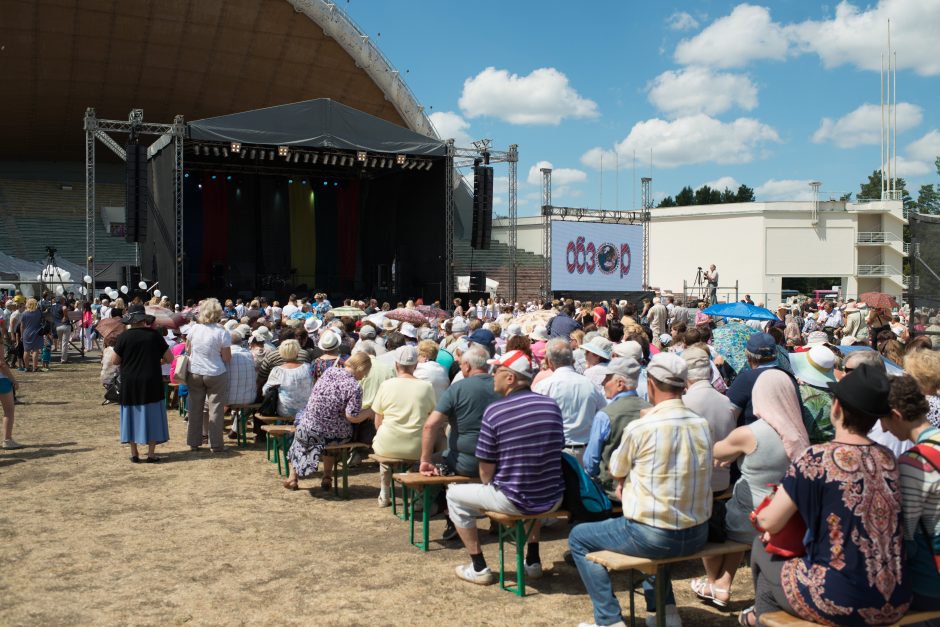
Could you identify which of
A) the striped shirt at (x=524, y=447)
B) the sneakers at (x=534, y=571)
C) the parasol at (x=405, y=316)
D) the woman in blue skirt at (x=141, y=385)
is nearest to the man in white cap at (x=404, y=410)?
the sneakers at (x=534, y=571)

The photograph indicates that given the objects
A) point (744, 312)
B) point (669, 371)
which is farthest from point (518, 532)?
point (744, 312)

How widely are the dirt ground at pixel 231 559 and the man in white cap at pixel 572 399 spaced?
0.67 metres

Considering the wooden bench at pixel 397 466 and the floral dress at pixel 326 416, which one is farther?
the floral dress at pixel 326 416

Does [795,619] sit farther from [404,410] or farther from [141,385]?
[141,385]

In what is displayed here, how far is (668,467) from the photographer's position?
3248 millimetres

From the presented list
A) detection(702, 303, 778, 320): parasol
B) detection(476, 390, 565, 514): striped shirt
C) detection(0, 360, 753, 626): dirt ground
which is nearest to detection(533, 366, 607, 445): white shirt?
detection(0, 360, 753, 626): dirt ground

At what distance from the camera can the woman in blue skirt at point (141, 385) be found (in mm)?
7293

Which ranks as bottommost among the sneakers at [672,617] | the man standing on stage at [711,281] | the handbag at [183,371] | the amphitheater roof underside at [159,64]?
A: the sneakers at [672,617]

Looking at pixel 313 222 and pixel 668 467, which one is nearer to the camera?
pixel 668 467

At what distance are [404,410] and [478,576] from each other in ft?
4.50

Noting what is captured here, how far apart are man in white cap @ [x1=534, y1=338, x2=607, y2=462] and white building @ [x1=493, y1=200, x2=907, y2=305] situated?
3267 centimetres

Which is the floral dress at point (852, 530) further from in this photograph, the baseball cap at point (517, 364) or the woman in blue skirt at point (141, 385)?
the woman in blue skirt at point (141, 385)

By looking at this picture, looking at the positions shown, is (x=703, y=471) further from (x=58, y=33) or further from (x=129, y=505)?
(x=58, y=33)

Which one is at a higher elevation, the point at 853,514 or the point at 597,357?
the point at 597,357
